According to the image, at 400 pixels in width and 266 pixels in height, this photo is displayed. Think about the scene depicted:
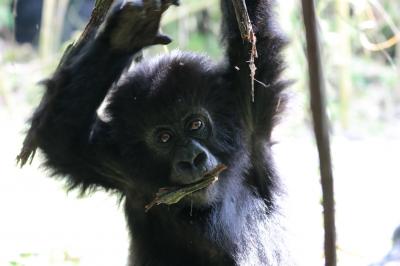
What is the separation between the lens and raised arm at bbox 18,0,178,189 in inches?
160

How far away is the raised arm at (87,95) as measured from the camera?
4.07 metres

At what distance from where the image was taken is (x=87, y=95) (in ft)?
14.0

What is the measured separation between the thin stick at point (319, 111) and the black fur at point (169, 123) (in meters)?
2.48

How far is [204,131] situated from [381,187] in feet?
13.6

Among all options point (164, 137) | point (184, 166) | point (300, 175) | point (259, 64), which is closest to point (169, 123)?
point (164, 137)

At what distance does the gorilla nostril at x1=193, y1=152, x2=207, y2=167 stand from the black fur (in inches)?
11.7

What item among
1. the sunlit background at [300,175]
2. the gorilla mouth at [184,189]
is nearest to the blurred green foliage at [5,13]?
the sunlit background at [300,175]

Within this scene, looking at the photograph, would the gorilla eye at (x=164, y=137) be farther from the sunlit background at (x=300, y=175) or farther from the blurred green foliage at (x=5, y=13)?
the blurred green foliage at (x=5, y=13)

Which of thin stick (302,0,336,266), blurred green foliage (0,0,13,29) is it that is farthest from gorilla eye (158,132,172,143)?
blurred green foliage (0,0,13,29)

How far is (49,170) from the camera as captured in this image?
463 cm

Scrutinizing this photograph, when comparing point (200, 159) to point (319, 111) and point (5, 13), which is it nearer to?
point (319, 111)

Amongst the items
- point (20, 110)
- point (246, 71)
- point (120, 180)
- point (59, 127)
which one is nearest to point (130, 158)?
point (120, 180)

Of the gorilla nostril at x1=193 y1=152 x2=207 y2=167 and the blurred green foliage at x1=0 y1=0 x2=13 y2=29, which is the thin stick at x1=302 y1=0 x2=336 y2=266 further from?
the blurred green foliage at x1=0 y1=0 x2=13 y2=29

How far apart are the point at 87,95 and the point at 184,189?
2.86 feet
